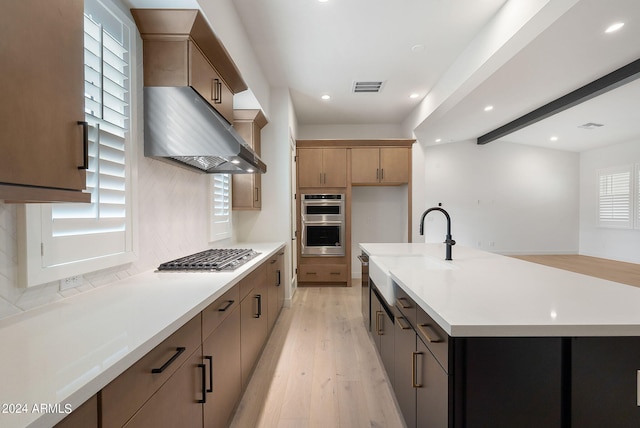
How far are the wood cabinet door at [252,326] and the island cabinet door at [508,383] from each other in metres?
1.32

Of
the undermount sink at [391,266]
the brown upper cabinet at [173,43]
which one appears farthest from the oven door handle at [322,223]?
the brown upper cabinet at [173,43]

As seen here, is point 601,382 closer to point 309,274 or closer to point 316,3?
point 316,3

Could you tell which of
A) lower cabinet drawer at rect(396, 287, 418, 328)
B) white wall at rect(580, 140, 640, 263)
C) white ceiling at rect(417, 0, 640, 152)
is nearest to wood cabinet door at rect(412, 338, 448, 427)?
lower cabinet drawer at rect(396, 287, 418, 328)

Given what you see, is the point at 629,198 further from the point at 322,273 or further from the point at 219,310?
the point at 219,310

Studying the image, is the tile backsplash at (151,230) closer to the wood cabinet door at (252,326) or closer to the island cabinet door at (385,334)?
the wood cabinet door at (252,326)

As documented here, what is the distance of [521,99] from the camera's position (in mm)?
4320

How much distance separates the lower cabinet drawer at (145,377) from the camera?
2.22 ft

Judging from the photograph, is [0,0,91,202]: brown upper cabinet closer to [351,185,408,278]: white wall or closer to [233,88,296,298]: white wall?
[233,88,296,298]: white wall

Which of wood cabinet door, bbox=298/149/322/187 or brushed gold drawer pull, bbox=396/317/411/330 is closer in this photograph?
brushed gold drawer pull, bbox=396/317/411/330

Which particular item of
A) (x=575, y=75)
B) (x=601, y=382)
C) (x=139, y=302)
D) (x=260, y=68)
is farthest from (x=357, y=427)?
(x=575, y=75)

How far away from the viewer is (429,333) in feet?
3.59

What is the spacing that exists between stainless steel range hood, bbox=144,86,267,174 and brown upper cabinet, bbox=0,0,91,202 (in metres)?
0.77

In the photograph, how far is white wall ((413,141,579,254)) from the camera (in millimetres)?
7453

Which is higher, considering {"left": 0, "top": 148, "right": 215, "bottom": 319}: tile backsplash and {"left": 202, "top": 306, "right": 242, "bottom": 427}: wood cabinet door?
{"left": 0, "top": 148, "right": 215, "bottom": 319}: tile backsplash
